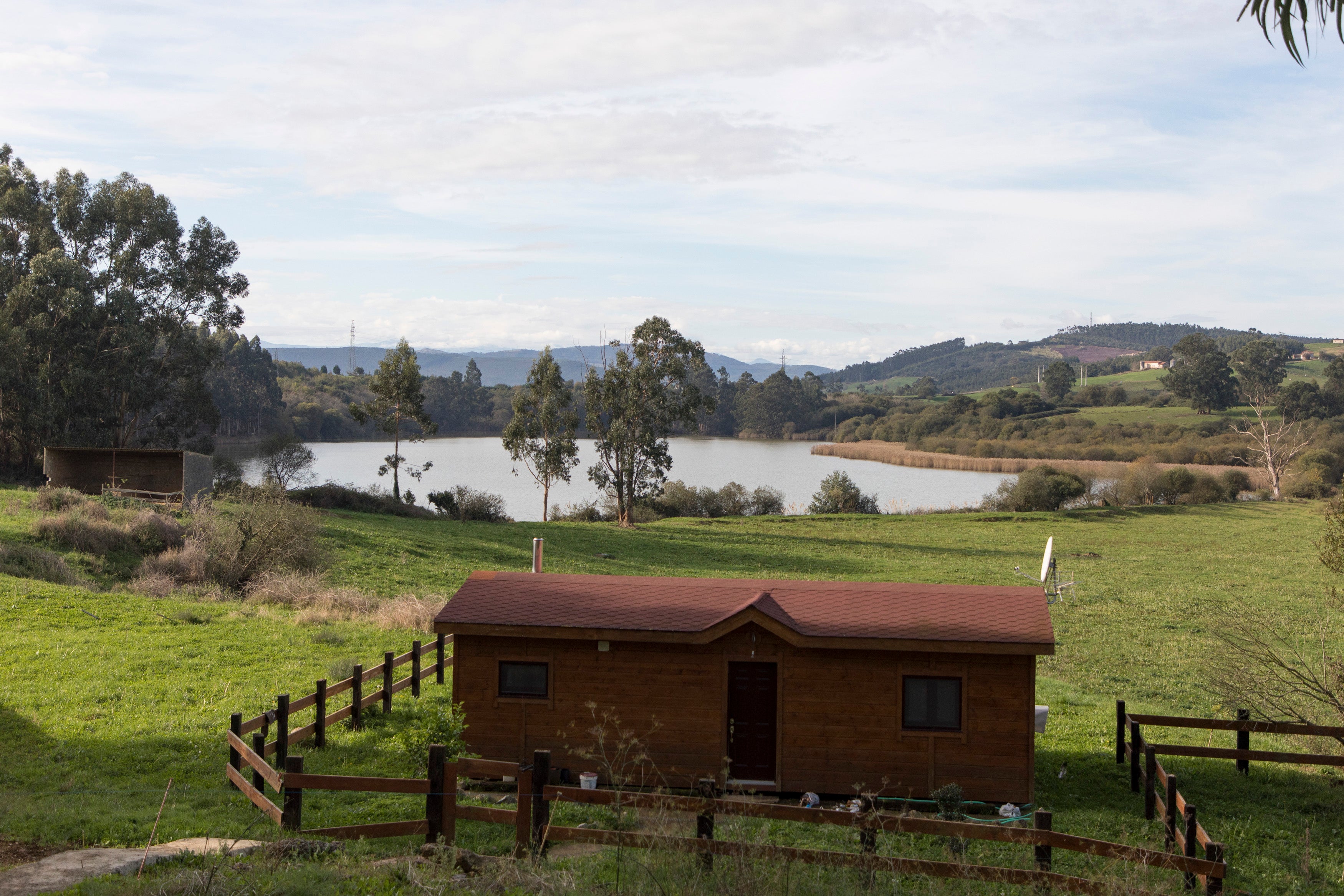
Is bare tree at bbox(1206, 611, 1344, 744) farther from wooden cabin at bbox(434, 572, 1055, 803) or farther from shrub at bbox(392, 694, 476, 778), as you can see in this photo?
shrub at bbox(392, 694, 476, 778)

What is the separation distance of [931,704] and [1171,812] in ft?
9.10

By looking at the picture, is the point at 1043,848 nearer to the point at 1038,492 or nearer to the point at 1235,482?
the point at 1038,492

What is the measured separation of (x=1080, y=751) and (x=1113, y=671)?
25.1 feet

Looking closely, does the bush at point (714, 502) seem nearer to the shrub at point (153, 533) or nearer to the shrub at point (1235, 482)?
the shrub at point (1235, 482)

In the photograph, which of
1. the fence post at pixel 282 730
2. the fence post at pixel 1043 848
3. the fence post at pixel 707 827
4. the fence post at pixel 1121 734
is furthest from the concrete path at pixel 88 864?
the fence post at pixel 1121 734

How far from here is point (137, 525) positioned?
26.5 metres

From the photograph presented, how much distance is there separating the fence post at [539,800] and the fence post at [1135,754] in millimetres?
8221

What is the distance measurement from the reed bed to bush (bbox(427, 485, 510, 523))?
121 ft

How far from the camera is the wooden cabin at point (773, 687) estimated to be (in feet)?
37.0

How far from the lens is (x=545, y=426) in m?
50.8

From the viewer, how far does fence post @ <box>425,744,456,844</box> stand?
7625 mm

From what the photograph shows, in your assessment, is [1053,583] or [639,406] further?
[639,406]

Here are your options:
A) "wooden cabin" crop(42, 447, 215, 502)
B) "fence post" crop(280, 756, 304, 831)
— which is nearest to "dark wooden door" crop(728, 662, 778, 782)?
"fence post" crop(280, 756, 304, 831)

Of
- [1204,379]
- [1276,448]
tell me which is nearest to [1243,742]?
[1276,448]
